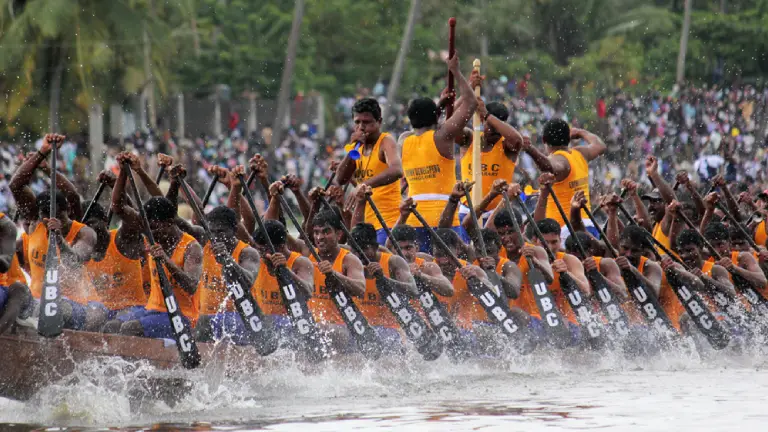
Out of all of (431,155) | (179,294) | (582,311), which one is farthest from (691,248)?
(179,294)

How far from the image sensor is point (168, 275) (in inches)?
384

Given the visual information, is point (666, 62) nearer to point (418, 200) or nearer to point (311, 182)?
point (311, 182)

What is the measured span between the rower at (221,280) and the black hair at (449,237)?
5.97 ft

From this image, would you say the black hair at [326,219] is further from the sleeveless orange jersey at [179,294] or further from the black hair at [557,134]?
the black hair at [557,134]

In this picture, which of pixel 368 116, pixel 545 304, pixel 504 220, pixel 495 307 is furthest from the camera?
pixel 504 220

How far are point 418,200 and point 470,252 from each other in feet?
1.85

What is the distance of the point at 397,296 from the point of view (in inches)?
422

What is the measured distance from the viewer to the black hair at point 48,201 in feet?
33.5

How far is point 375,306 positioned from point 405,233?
2.23 ft

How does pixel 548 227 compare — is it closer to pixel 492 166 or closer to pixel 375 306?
pixel 492 166

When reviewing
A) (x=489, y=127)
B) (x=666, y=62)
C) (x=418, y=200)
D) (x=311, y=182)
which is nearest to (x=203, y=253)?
(x=418, y=200)

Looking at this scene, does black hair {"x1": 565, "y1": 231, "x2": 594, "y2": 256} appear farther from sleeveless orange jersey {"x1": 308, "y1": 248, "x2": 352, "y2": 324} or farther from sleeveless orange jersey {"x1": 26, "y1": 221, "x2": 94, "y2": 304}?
sleeveless orange jersey {"x1": 26, "y1": 221, "x2": 94, "y2": 304}

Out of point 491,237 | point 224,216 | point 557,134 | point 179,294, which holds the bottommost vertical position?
point 179,294

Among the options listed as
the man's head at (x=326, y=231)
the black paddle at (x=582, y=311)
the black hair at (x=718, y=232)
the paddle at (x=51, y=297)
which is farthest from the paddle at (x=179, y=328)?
the black hair at (x=718, y=232)
